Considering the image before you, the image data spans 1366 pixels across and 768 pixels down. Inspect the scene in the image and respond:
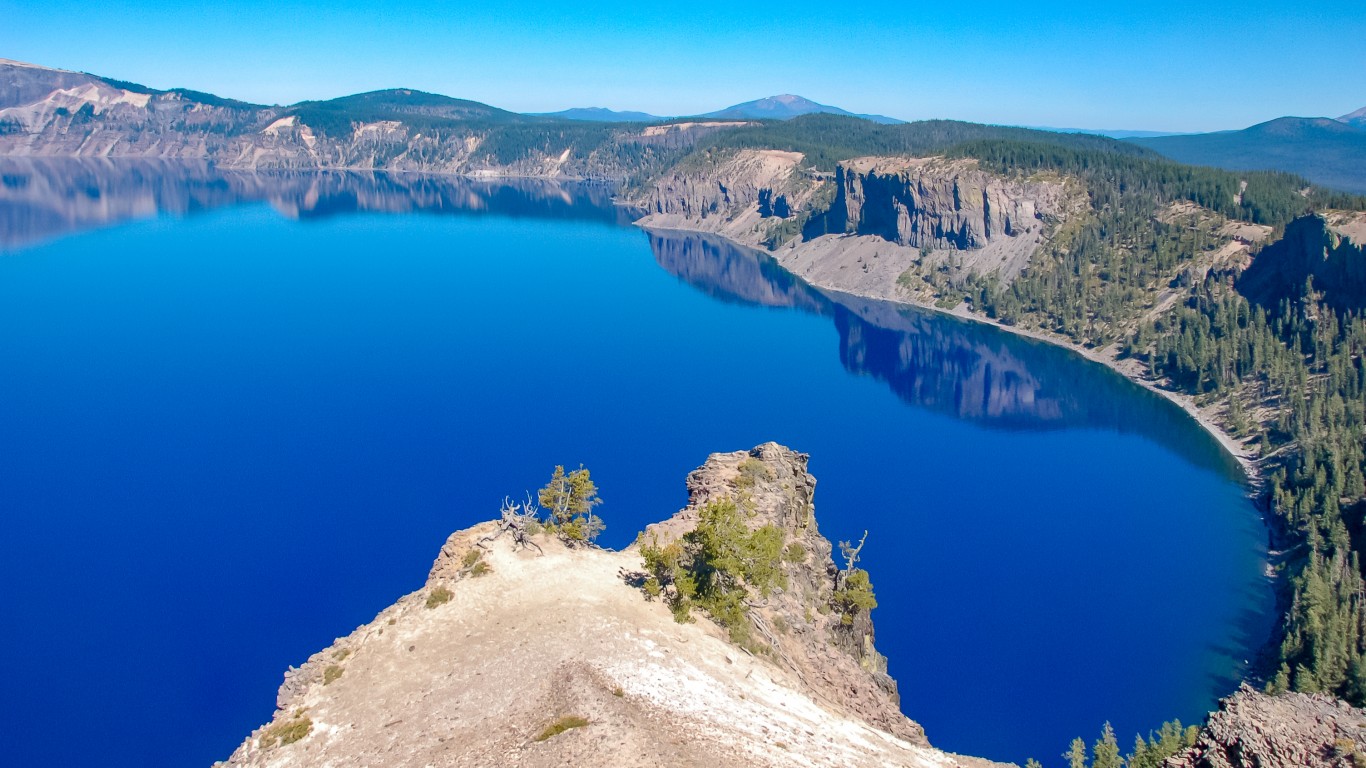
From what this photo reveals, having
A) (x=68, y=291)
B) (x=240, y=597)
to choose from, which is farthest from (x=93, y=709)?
(x=68, y=291)

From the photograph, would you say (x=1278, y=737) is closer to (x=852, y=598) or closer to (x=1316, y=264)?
(x=852, y=598)

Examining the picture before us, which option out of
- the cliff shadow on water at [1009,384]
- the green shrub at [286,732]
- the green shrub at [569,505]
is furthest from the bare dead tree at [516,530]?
the cliff shadow on water at [1009,384]

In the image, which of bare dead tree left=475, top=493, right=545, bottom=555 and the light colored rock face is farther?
bare dead tree left=475, top=493, right=545, bottom=555

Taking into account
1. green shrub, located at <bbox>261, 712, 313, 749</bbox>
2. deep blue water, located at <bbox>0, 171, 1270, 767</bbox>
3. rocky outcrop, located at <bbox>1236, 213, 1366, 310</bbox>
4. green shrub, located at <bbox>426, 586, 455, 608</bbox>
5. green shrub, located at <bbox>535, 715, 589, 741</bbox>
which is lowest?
deep blue water, located at <bbox>0, 171, 1270, 767</bbox>

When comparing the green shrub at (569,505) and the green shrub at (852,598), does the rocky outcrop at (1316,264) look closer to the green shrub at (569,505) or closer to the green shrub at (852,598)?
the green shrub at (852,598)

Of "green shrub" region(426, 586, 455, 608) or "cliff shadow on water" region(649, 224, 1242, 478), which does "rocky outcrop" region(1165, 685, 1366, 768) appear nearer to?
"green shrub" region(426, 586, 455, 608)

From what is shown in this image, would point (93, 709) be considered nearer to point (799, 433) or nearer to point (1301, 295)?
point (799, 433)

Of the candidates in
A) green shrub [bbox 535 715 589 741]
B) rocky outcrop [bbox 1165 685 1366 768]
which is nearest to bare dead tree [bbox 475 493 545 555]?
green shrub [bbox 535 715 589 741]
